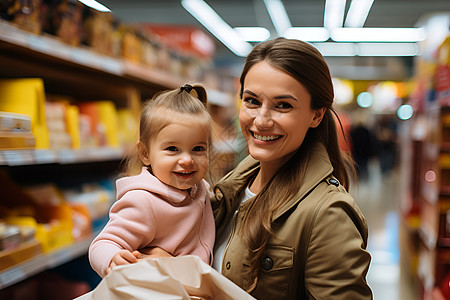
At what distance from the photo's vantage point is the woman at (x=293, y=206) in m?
1.25

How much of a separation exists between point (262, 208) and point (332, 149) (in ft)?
1.19

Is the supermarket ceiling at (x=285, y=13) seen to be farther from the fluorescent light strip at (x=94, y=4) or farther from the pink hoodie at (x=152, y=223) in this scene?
the pink hoodie at (x=152, y=223)

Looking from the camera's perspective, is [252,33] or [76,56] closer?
[76,56]

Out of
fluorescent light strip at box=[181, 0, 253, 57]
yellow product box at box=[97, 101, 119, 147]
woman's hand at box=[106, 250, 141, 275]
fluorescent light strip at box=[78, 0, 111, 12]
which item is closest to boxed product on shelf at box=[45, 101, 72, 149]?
yellow product box at box=[97, 101, 119, 147]

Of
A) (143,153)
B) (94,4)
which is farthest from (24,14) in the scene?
(143,153)

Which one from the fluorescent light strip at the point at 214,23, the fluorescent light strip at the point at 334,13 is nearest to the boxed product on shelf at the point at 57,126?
the fluorescent light strip at the point at 214,23

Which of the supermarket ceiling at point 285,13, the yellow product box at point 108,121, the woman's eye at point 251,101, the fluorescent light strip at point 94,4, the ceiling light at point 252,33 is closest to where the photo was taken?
the woman's eye at point 251,101

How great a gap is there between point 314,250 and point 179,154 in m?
0.51

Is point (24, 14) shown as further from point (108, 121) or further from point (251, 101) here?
point (251, 101)

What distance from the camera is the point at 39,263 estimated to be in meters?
2.22

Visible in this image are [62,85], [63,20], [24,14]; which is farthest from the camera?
[62,85]

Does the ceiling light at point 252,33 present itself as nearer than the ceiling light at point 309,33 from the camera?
No

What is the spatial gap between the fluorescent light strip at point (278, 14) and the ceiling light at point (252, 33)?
2.66 feet

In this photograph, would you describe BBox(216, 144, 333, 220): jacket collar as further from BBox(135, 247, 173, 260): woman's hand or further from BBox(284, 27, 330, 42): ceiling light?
BBox(284, 27, 330, 42): ceiling light
